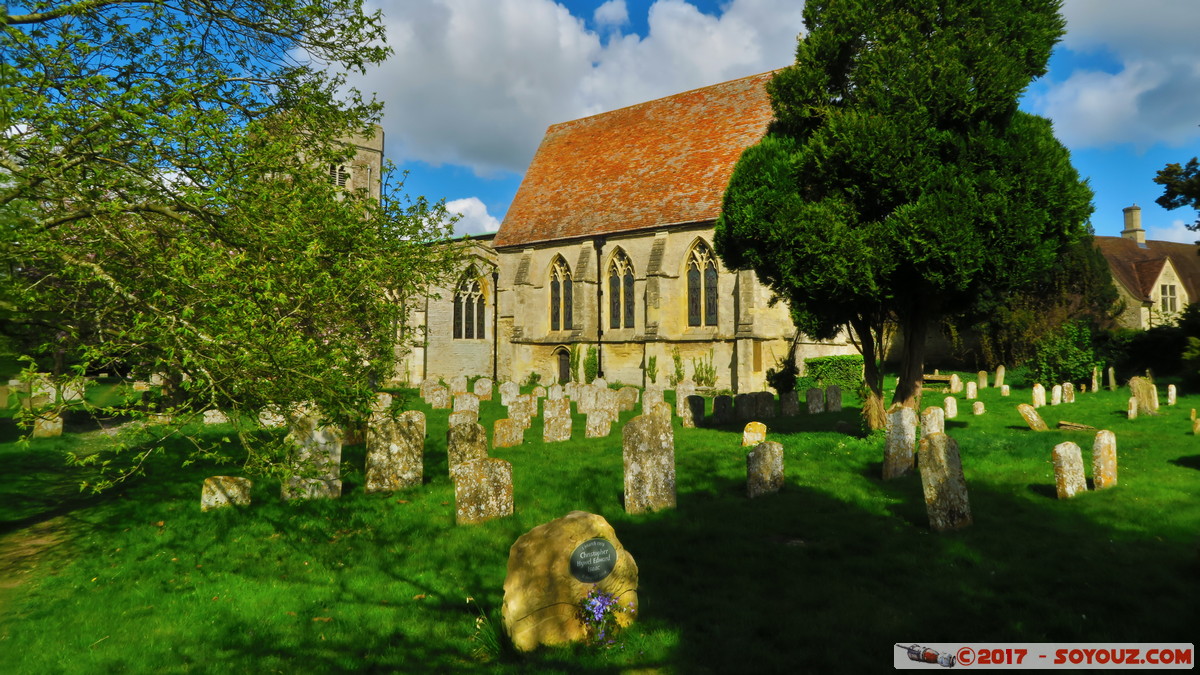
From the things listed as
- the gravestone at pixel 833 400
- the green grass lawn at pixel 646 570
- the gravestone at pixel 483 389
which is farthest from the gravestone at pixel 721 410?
the gravestone at pixel 483 389

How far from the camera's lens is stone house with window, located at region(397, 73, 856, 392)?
27594 millimetres

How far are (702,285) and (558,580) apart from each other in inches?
942

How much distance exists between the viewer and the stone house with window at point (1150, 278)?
36.7m

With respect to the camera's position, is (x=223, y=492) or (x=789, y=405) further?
(x=789, y=405)

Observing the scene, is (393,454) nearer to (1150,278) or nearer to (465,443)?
(465,443)

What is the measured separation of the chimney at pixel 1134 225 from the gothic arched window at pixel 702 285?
42350mm

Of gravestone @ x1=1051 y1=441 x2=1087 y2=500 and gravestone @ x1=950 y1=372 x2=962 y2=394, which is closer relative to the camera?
gravestone @ x1=1051 y1=441 x2=1087 y2=500

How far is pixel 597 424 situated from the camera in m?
15.8

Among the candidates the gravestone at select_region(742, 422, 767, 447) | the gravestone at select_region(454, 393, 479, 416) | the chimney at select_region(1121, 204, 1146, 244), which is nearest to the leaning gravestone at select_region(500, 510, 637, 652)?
the gravestone at select_region(742, 422, 767, 447)

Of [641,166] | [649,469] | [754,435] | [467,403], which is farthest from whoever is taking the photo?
[641,166]

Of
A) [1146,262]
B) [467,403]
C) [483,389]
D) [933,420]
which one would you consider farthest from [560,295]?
[1146,262]

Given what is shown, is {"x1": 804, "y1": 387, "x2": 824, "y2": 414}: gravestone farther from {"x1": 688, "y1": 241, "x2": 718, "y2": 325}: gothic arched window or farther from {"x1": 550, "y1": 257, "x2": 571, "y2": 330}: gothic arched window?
{"x1": 550, "y1": 257, "x2": 571, "y2": 330}: gothic arched window

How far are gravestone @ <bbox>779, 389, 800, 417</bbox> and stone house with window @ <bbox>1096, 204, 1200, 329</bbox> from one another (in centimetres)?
2284

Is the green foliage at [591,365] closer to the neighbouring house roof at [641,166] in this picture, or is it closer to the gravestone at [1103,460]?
the neighbouring house roof at [641,166]
